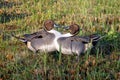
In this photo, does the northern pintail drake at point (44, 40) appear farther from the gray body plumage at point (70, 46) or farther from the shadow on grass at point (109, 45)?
the shadow on grass at point (109, 45)

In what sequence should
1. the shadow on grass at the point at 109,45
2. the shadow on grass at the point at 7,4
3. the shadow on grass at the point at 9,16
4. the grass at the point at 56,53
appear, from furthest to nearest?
the shadow on grass at the point at 7,4
the shadow on grass at the point at 9,16
the shadow on grass at the point at 109,45
the grass at the point at 56,53

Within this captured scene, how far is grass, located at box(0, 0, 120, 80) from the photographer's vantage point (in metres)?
6.21

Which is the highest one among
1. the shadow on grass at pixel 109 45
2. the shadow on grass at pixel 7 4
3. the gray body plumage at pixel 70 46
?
the gray body plumage at pixel 70 46

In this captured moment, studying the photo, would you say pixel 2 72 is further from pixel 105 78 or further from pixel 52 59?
pixel 105 78

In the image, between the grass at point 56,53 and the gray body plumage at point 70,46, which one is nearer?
the grass at point 56,53

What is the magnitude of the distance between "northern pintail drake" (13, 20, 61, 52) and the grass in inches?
5.6

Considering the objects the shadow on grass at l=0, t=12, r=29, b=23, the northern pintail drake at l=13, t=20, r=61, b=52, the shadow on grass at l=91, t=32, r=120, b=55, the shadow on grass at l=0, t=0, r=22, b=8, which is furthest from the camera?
the shadow on grass at l=0, t=0, r=22, b=8

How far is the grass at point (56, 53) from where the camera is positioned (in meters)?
6.21

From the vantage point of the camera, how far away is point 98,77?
607 centimetres

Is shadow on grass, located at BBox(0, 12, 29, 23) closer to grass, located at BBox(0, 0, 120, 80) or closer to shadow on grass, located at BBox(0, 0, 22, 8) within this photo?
grass, located at BBox(0, 0, 120, 80)

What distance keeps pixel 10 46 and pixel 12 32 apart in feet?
4.18

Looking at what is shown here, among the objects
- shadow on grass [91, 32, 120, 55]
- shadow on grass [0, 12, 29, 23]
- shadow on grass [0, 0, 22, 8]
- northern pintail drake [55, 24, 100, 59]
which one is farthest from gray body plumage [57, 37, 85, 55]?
shadow on grass [0, 0, 22, 8]

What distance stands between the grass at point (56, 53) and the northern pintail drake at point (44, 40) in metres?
0.14

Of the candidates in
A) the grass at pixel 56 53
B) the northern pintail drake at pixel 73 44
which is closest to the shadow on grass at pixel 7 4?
the grass at pixel 56 53
